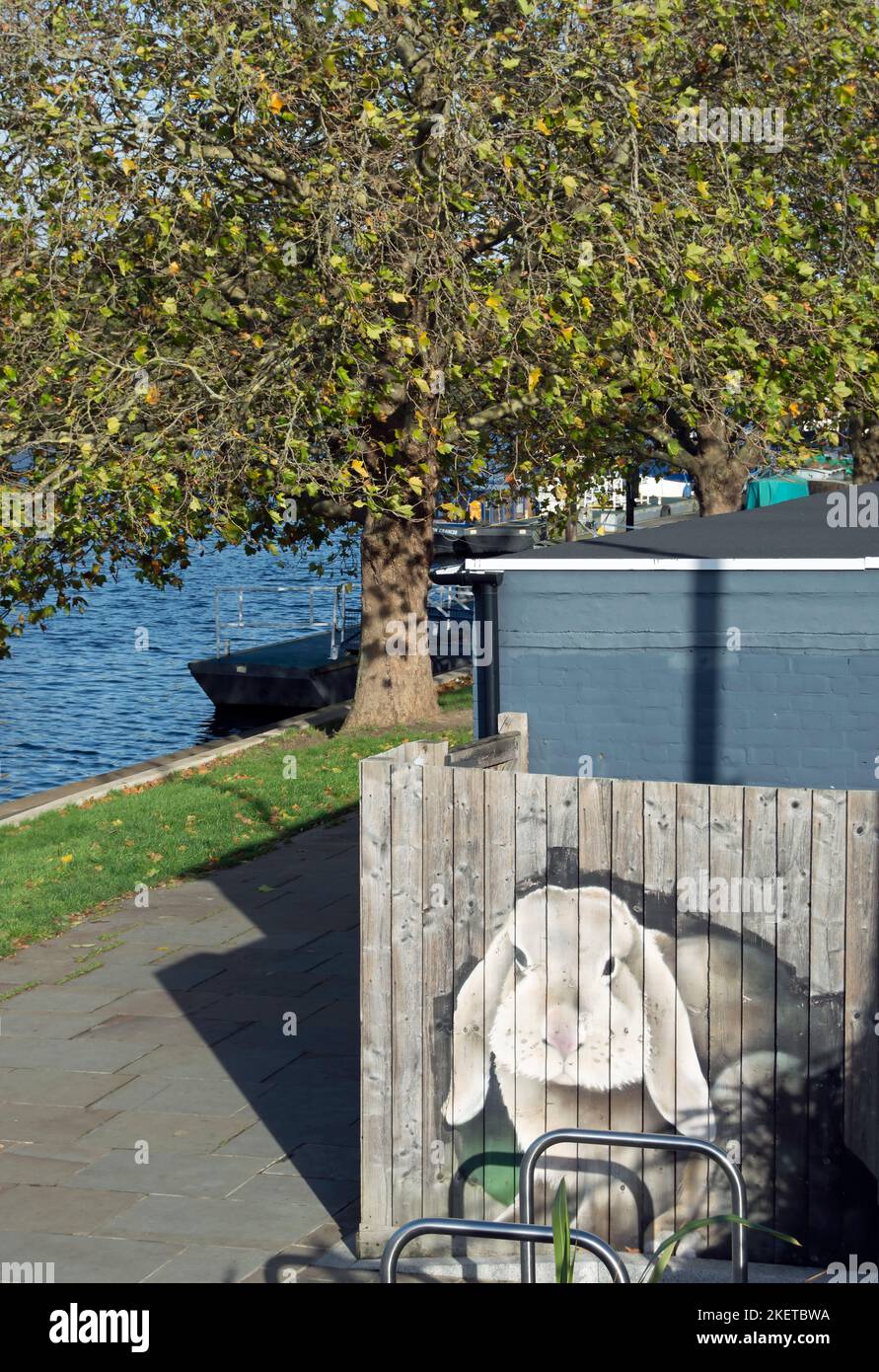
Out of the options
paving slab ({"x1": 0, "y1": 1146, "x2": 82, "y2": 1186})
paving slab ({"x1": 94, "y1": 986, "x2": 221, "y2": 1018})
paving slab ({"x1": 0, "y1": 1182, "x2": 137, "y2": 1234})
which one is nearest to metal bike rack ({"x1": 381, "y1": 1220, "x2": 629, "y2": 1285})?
paving slab ({"x1": 0, "y1": 1182, "x2": 137, "y2": 1234})

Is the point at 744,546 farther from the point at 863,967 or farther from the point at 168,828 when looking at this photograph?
the point at 168,828

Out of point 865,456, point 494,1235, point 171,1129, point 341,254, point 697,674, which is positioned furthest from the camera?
point 865,456

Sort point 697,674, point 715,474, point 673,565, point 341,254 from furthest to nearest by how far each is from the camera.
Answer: point 715,474, point 341,254, point 697,674, point 673,565

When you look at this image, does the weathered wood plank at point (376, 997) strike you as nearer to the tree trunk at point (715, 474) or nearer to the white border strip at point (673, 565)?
the white border strip at point (673, 565)

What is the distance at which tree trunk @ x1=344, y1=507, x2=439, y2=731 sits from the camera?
20766 millimetres

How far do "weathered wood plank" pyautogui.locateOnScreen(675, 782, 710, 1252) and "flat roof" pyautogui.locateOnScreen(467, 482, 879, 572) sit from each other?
514cm

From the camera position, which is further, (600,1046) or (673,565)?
(673,565)

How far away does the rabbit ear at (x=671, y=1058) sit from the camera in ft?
19.5

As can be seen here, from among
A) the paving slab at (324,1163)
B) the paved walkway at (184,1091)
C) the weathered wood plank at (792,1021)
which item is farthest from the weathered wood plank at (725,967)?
the paving slab at (324,1163)

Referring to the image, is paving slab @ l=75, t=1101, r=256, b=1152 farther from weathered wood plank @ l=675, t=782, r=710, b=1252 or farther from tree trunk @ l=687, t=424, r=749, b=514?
tree trunk @ l=687, t=424, r=749, b=514

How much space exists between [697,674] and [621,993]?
214 inches

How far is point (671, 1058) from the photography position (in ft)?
19.6

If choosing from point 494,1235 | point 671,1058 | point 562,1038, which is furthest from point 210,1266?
point 671,1058
